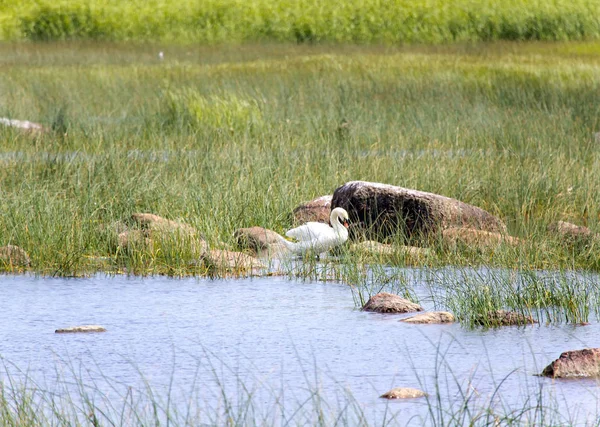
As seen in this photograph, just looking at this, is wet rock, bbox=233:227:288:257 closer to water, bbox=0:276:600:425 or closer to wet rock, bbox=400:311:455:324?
water, bbox=0:276:600:425

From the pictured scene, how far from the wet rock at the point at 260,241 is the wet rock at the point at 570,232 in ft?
6.55

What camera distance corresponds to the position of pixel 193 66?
25.5 meters

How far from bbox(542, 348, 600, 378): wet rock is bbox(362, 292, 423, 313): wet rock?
1677 millimetres

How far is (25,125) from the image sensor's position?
15.9 metres

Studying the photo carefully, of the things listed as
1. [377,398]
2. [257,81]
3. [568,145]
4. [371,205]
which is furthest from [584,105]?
[377,398]

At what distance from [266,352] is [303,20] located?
39805 millimetres

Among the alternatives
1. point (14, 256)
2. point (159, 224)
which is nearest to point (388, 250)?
point (159, 224)

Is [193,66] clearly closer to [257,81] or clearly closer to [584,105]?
[257,81]

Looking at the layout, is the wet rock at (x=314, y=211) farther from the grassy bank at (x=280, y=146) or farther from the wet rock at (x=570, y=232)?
the wet rock at (x=570, y=232)

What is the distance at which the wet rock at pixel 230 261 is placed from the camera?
850 cm

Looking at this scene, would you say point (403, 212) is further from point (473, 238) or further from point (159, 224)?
point (159, 224)

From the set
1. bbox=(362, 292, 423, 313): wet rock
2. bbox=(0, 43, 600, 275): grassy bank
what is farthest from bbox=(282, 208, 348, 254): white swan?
bbox=(362, 292, 423, 313): wet rock

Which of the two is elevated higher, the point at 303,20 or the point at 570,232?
the point at 303,20

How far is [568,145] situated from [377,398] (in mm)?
8594
